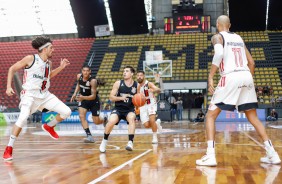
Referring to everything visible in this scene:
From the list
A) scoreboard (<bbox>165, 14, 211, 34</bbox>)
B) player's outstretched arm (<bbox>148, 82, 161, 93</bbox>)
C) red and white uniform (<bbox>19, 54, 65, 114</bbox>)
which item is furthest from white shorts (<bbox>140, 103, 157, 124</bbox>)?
scoreboard (<bbox>165, 14, 211, 34</bbox>)

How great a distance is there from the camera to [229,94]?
5.07m

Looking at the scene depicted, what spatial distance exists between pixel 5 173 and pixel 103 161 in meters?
1.40

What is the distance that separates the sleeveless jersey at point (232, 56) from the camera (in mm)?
5172

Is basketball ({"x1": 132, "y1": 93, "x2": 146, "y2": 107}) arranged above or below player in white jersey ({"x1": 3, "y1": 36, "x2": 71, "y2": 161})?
below

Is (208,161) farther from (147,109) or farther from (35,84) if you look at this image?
(147,109)

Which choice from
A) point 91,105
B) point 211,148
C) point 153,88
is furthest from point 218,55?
point 91,105

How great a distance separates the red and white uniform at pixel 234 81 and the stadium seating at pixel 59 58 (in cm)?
2298

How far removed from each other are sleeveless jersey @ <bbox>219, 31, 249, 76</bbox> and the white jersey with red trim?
9.30ft

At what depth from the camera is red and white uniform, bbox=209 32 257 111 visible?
506cm

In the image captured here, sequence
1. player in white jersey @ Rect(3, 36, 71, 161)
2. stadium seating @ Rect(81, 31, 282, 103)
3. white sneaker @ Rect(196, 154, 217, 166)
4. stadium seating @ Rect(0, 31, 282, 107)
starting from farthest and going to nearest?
stadium seating @ Rect(0, 31, 282, 107) → stadium seating @ Rect(81, 31, 282, 103) → player in white jersey @ Rect(3, 36, 71, 161) → white sneaker @ Rect(196, 154, 217, 166)

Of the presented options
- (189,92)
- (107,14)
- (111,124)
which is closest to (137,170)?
(111,124)

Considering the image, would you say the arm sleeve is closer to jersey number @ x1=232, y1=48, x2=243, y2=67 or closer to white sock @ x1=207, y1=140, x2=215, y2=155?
jersey number @ x1=232, y1=48, x2=243, y2=67

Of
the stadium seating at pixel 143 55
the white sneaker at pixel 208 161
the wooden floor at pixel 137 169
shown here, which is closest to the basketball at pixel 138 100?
the wooden floor at pixel 137 169

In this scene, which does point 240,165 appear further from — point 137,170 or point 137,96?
point 137,96
